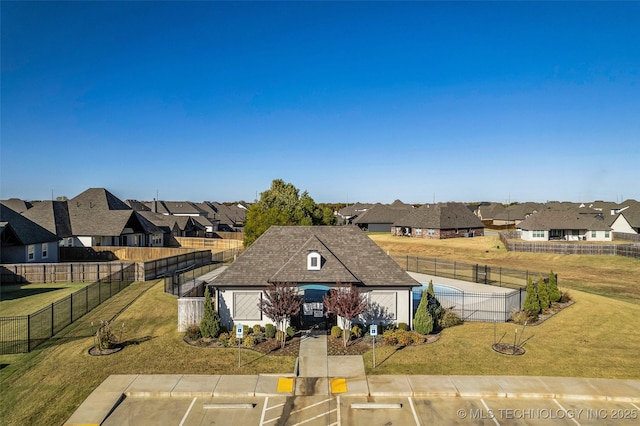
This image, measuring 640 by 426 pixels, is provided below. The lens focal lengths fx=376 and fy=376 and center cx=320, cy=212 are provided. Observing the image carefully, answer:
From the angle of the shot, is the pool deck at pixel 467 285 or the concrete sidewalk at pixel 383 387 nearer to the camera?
the concrete sidewalk at pixel 383 387

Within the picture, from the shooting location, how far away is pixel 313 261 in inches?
887

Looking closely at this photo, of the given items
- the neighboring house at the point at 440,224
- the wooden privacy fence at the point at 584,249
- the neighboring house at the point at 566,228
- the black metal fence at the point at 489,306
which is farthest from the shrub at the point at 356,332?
the neighboring house at the point at 566,228

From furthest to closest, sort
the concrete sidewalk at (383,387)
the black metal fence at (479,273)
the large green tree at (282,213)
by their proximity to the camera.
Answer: the large green tree at (282,213) < the black metal fence at (479,273) < the concrete sidewalk at (383,387)

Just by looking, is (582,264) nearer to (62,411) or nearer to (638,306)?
(638,306)

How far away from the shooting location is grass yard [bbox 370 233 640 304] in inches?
1451

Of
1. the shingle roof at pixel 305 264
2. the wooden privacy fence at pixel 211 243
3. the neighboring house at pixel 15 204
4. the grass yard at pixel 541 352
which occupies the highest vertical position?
the neighboring house at pixel 15 204

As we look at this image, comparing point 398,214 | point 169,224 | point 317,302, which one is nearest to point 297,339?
point 317,302

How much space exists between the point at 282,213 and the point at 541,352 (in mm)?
35706

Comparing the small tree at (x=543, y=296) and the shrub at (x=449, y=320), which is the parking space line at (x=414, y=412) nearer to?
the shrub at (x=449, y=320)

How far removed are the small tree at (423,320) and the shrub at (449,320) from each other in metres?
1.93

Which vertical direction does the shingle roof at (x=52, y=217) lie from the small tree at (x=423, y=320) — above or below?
above

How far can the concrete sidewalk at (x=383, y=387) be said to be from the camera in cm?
1485

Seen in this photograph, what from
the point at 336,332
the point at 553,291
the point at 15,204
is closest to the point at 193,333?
the point at 336,332

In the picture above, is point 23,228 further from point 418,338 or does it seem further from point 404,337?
point 418,338
